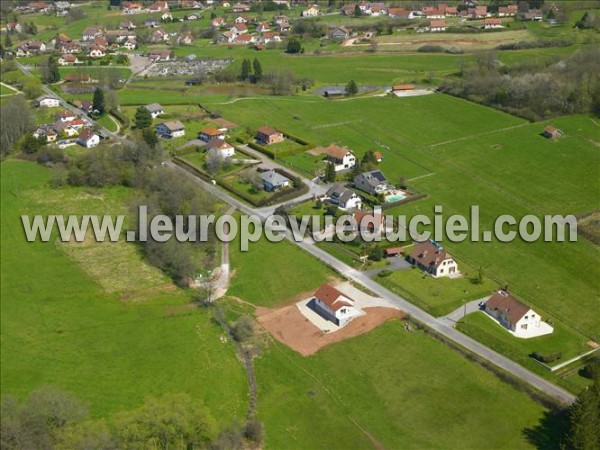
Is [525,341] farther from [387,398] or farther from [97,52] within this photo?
[97,52]

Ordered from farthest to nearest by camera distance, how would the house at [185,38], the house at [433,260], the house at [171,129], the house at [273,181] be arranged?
the house at [185,38] → the house at [171,129] → the house at [273,181] → the house at [433,260]

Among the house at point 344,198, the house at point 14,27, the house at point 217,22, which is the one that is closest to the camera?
the house at point 344,198

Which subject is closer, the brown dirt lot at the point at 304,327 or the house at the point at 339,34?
the brown dirt lot at the point at 304,327

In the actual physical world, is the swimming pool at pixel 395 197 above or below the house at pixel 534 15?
below

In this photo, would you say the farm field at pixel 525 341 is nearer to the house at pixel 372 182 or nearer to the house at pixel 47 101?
the house at pixel 372 182

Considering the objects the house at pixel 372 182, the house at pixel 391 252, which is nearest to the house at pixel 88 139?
the house at pixel 372 182

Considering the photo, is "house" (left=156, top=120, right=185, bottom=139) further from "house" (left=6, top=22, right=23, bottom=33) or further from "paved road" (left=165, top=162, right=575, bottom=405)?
"house" (left=6, top=22, right=23, bottom=33)

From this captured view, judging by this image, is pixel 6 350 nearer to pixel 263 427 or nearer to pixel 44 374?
pixel 44 374
